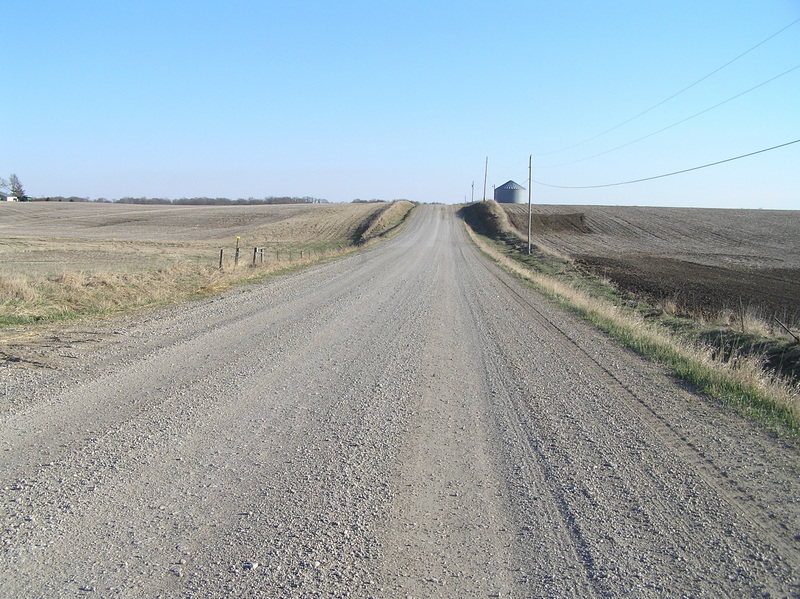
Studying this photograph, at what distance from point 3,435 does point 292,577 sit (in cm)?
346

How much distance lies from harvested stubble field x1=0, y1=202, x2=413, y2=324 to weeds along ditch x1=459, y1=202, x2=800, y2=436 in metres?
10.3

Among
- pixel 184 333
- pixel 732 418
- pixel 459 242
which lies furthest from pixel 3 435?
pixel 459 242

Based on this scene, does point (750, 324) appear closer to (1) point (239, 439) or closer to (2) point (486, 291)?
(2) point (486, 291)

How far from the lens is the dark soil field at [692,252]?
66.7ft

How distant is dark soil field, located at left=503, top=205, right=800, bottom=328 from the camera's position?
20.3 metres

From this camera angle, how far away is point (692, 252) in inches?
1758

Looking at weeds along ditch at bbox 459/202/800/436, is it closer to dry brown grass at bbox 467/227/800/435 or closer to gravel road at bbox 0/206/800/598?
dry brown grass at bbox 467/227/800/435

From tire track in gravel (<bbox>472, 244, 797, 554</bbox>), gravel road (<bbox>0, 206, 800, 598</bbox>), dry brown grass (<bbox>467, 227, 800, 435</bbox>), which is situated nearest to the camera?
gravel road (<bbox>0, 206, 800, 598</bbox>)

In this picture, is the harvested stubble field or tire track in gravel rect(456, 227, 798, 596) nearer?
tire track in gravel rect(456, 227, 798, 596)

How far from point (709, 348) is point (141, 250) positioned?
1444 inches

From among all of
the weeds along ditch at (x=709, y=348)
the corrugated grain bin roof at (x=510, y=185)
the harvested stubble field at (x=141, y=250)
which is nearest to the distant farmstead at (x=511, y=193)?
the corrugated grain bin roof at (x=510, y=185)

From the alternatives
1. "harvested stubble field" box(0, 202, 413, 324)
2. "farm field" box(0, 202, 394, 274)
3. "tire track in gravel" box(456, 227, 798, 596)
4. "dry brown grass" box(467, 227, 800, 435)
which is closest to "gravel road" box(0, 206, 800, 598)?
"tire track in gravel" box(456, 227, 798, 596)

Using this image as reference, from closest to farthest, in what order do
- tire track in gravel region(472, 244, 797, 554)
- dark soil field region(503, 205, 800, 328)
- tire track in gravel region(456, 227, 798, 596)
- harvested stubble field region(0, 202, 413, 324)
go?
tire track in gravel region(456, 227, 798, 596) → tire track in gravel region(472, 244, 797, 554) → harvested stubble field region(0, 202, 413, 324) → dark soil field region(503, 205, 800, 328)

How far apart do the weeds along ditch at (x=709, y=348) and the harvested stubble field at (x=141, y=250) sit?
10.3m
